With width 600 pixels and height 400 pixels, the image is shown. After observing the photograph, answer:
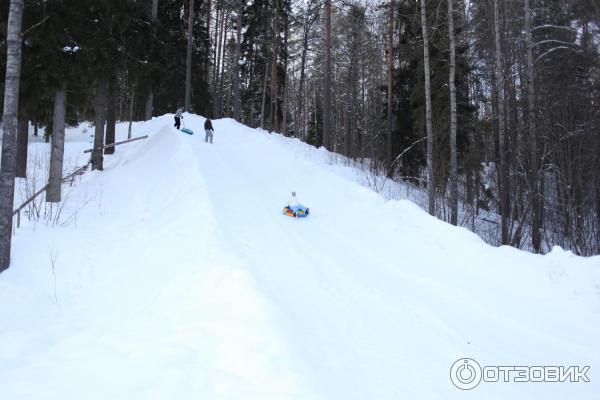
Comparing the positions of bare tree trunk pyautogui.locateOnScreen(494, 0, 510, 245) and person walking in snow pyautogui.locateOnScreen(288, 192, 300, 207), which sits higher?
bare tree trunk pyautogui.locateOnScreen(494, 0, 510, 245)

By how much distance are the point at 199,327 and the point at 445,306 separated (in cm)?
354

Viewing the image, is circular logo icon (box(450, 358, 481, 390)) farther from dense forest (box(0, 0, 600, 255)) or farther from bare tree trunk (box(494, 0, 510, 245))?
bare tree trunk (box(494, 0, 510, 245))

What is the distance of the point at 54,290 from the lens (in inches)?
231

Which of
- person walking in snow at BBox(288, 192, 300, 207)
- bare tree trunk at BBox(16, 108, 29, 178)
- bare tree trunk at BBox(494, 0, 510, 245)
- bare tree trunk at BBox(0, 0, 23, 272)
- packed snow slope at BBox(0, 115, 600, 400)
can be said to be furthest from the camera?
bare tree trunk at BBox(16, 108, 29, 178)

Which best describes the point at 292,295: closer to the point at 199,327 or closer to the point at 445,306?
the point at 199,327

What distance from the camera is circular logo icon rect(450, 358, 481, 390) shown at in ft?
12.9

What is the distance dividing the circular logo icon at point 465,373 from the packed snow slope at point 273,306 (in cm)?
9

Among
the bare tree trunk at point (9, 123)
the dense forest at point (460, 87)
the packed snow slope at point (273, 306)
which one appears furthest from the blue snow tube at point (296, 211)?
the bare tree trunk at point (9, 123)

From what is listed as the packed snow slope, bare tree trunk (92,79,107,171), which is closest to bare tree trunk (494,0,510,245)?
the packed snow slope

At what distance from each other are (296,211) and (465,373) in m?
6.28

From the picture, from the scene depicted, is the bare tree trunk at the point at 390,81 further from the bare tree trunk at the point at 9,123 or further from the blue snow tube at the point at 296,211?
the bare tree trunk at the point at 9,123

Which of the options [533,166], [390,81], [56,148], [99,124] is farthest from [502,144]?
[99,124]

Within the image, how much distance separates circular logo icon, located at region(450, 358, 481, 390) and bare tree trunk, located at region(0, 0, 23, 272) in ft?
22.3

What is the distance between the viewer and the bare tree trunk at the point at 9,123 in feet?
20.5
